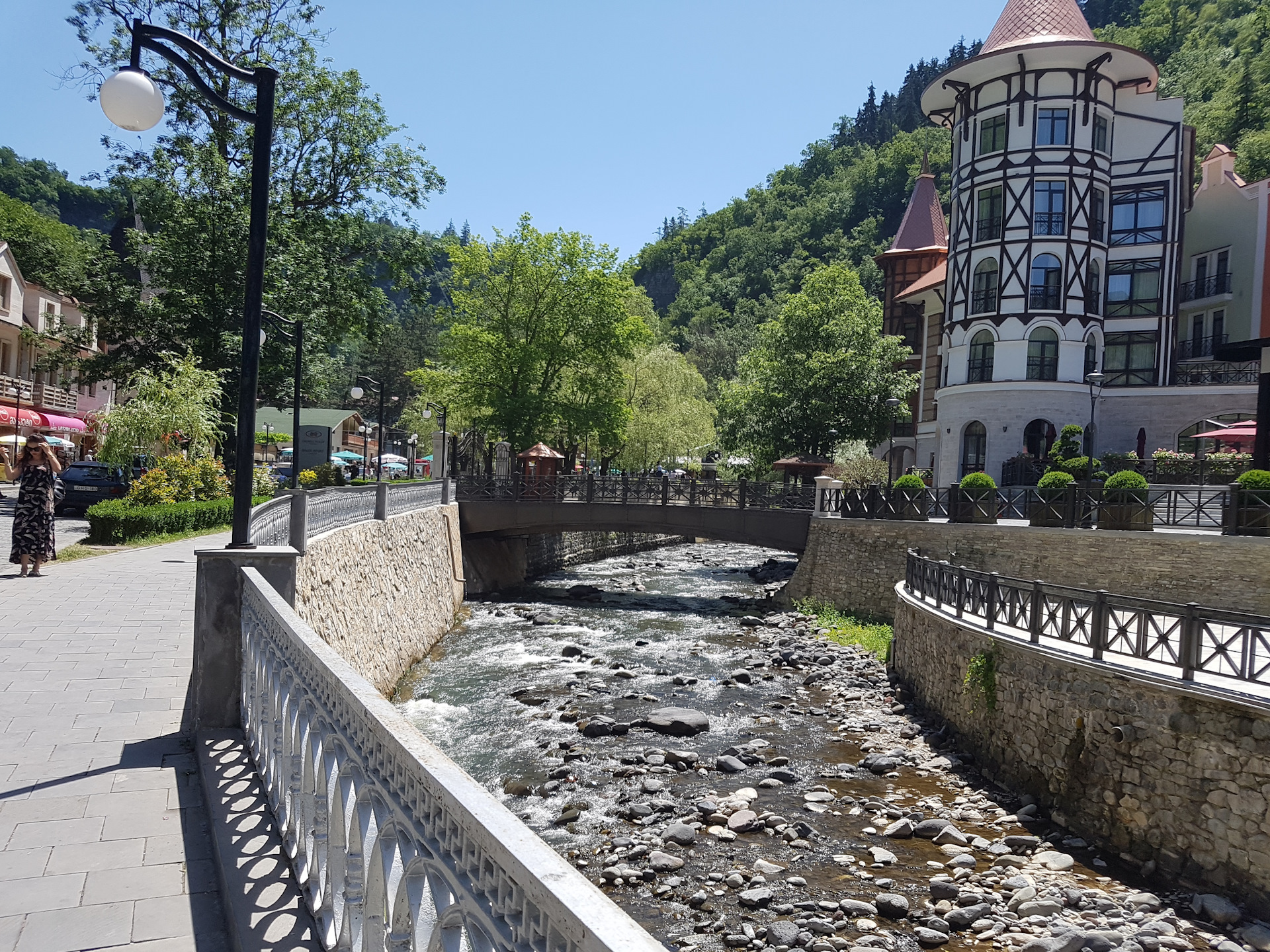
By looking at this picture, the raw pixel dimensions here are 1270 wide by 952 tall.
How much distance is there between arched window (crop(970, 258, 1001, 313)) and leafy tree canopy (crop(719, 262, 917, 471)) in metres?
5.31

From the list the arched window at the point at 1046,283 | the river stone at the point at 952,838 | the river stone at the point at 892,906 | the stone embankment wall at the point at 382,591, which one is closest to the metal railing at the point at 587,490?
the stone embankment wall at the point at 382,591

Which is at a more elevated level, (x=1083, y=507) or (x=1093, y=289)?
(x=1093, y=289)

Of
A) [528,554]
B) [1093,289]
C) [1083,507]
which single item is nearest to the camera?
[1083,507]

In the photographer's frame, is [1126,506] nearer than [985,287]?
Yes

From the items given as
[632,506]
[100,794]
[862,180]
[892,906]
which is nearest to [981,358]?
[632,506]

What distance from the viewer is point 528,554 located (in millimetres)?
33594

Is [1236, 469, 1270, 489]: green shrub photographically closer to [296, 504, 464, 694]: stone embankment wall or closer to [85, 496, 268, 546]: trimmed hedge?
[296, 504, 464, 694]: stone embankment wall

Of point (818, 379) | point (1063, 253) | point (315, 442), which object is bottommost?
point (315, 442)

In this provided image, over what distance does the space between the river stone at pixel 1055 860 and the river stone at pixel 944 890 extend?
1.31 metres

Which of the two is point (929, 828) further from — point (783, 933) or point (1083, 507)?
point (1083, 507)

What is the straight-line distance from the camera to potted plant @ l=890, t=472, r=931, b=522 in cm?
2488

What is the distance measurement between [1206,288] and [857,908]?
37.8 meters

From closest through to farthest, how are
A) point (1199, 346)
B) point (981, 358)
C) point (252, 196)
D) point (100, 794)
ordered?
point (100, 794)
point (252, 196)
point (981, 358)
point (1199, 346)

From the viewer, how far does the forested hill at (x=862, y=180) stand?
57406 millimetres
